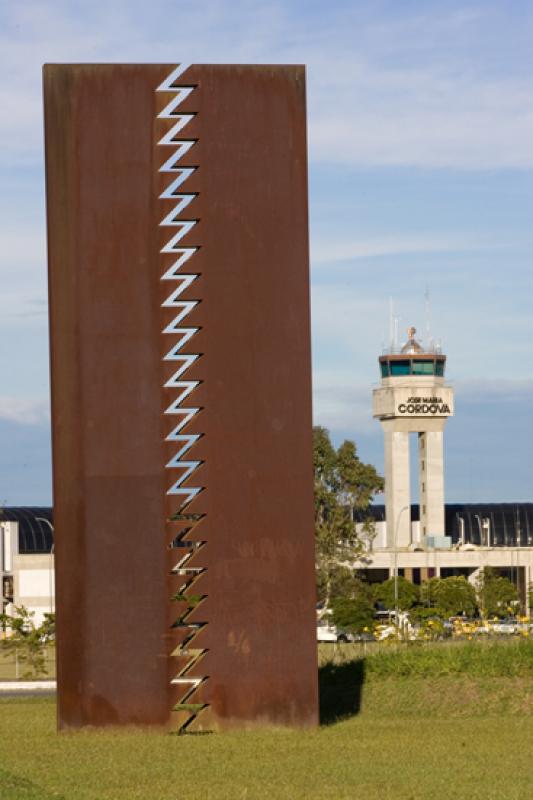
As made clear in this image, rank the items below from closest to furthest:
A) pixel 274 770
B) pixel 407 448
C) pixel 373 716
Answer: pixel 274 770, pixel 373 716, pixel 407 448

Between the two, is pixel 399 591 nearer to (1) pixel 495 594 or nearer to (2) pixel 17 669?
(1) pixel 495 594

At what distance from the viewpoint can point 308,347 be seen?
2023 cm

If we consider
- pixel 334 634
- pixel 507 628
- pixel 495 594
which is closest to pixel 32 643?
pixel 507 628

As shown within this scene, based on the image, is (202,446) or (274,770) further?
(202,446)

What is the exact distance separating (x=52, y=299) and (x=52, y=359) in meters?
0.79

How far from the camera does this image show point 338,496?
285 feet

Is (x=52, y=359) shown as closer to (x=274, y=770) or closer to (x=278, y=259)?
(x=278, y=259)

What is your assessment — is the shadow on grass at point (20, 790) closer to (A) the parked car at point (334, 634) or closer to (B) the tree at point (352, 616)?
(A) the parked car at point (334, 634)

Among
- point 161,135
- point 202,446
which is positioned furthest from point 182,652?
point 161,135

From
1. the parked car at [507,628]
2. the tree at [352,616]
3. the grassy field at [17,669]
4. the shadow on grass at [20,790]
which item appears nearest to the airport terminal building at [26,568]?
the grassy field at [17,669]

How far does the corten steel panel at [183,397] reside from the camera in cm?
1969

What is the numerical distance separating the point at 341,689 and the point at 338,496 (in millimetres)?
62730

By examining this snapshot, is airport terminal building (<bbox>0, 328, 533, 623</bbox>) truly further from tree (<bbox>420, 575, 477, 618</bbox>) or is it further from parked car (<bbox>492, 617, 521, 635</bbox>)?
parked car (<bbox>492, 617, 521, 635</bbox>)

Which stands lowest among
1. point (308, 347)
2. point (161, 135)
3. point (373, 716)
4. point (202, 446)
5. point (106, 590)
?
point (373, 716)
